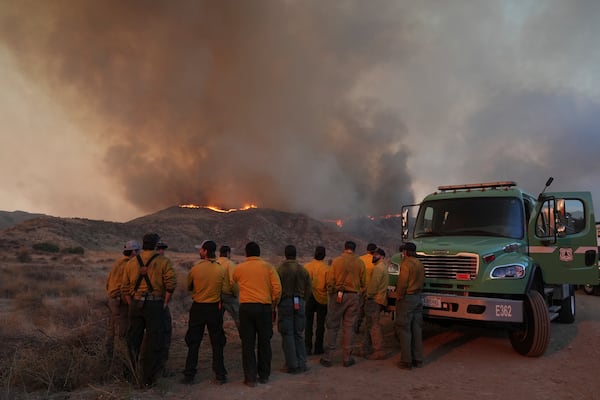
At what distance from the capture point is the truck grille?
25.1 feet

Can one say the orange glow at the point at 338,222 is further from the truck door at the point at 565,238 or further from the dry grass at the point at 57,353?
the truck door at the point at 565,238

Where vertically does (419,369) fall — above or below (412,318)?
below

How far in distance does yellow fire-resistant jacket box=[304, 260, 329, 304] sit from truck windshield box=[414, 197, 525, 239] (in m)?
2.76

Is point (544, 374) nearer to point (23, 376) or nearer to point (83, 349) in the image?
point (83, 349)

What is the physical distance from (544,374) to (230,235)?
204ft

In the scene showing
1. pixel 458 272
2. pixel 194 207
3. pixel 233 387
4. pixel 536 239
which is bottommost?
pixel 233 387

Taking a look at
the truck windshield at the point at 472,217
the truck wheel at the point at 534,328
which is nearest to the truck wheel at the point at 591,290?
the truck windshield at the point at 472,217

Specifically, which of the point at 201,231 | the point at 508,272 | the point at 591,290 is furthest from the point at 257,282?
the point at 201,231

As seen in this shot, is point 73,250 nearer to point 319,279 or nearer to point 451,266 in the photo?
point 319,279

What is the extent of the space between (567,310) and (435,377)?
6386 millimetres

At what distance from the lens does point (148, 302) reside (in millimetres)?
5961

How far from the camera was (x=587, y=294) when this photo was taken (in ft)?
62.6

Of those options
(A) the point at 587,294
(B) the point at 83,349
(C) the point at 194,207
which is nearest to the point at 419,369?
(B) the point at 83,349

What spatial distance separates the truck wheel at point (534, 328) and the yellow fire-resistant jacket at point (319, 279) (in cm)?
367
